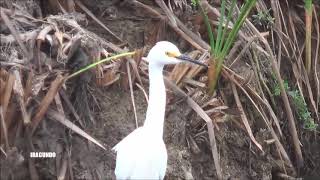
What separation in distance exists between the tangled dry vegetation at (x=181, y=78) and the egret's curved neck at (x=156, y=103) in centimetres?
50

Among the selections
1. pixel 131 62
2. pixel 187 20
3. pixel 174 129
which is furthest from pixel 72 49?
pixel 187 20

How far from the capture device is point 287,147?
18.5 ft

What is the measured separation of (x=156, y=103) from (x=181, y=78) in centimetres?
91

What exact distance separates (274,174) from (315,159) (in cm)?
78

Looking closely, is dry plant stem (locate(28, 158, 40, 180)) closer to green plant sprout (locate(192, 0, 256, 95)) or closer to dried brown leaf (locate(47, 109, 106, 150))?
dried brown leaf (locate(47, 109, 106, 150))

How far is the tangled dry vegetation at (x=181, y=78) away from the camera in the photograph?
13.9 ft

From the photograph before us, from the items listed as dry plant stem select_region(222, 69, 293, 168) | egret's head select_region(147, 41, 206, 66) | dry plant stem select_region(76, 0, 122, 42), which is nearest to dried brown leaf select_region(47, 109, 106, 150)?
egret's head select_region(147, 41, 206, 66)

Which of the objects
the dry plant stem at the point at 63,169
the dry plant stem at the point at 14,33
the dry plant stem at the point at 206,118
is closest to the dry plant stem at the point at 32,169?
the dry plant stem at the point at 63,169

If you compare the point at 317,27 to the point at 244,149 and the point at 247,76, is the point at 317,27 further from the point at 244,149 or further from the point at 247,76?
the point at 244,149

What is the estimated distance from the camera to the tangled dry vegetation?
423 cm

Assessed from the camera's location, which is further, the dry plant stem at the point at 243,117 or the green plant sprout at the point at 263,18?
the green plant sprout at the point at 263,18

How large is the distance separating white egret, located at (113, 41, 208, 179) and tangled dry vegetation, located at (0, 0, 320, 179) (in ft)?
1.36

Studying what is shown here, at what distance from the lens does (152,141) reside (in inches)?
156

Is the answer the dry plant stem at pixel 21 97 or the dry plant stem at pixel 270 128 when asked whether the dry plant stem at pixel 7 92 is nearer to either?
the dry plant stem at pixel 21 97
